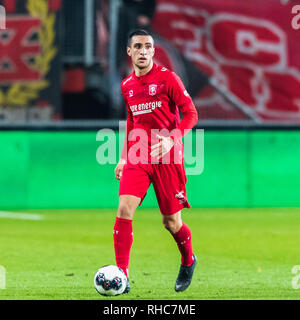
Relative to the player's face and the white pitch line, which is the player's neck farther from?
the white pitch line

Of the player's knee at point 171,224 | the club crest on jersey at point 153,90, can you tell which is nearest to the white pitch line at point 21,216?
the player's knee at point 171,224

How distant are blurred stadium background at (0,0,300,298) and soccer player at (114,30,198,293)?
21.7 ft

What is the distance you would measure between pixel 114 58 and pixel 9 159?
8.91 ft

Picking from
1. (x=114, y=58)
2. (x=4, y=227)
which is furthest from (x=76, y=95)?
(x=4, y=227)

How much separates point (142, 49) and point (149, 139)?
0.72 metres

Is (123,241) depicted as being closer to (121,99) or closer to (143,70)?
(143,70)

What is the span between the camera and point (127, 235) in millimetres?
6719

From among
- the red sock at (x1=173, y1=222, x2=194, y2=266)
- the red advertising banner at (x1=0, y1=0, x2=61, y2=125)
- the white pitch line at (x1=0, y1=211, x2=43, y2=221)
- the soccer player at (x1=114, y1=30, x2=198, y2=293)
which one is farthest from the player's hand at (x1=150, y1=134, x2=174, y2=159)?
the red advertising banner at (x1=0, y1=0, x2=61, y2=125)

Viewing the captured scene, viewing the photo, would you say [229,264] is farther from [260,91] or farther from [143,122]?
[260,91]

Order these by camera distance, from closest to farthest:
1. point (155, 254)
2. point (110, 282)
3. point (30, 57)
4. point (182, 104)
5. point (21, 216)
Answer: point (110, 282) < point (182, 104) < point (155, 254) < point (21, 216) < point (30, 57)

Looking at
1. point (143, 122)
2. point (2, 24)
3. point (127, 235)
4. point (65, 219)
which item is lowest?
point (65, 219)

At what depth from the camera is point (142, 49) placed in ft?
22.3

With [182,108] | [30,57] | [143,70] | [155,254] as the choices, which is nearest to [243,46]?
[30,57]

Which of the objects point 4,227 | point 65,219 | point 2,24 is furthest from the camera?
point 2,24
